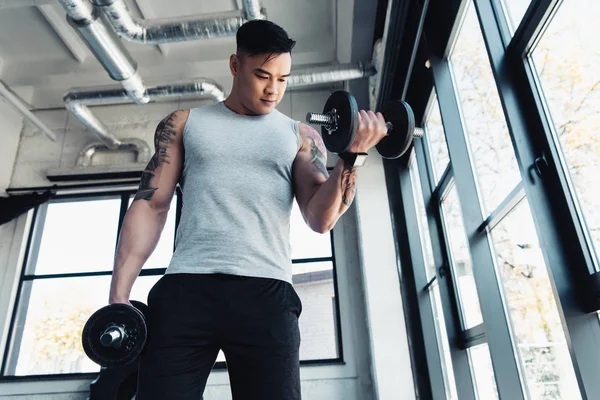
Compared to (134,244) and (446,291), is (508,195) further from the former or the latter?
(134,244)

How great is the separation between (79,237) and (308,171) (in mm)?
3221

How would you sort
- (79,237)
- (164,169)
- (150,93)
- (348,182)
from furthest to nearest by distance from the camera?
(79,237)
(150,93)
(164,169)
(348,182)

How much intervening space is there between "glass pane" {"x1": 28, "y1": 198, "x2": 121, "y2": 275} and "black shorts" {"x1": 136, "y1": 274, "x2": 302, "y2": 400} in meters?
2.97

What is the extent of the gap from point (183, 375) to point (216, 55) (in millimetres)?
3139

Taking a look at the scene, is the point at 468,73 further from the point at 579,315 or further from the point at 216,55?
the point at 216,55

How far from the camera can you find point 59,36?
11.0 ft

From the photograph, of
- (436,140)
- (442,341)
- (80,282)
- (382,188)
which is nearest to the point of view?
(436,140)

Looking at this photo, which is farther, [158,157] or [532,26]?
[532,26]

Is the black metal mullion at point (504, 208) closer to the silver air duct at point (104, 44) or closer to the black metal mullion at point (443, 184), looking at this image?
the black metal mullion at point (443, 184)

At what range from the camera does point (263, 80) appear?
1046mm

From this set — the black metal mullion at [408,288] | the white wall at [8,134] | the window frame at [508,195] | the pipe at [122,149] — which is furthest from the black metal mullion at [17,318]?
the window frame at [508,195]

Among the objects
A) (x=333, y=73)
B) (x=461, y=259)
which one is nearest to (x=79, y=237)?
(x=333, y=73)

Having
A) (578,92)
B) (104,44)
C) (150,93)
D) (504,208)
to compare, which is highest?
(150,93)

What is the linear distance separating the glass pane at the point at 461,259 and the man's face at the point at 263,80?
1.37m
